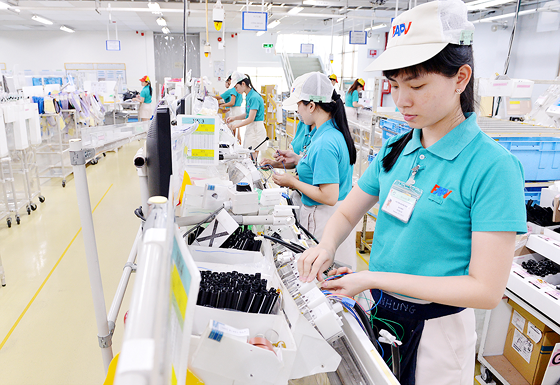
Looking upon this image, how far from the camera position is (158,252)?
44 centimetres

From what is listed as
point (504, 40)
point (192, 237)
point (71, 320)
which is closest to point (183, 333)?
point (192, 237)

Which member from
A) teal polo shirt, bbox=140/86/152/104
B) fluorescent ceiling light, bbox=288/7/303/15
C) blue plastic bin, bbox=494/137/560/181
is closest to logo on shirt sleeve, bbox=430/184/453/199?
blue plastic bin, bbox=494/137/560/181

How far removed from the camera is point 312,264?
1.08 metres

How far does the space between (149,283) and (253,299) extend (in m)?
0.61

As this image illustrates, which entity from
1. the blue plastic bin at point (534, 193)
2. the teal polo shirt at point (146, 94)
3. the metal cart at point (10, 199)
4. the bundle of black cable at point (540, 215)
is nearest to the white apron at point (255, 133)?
the metal cart at point (10, 199)

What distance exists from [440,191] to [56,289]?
3.21m

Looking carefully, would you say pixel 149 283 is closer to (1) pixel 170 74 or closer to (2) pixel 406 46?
(2) pixel 406 46

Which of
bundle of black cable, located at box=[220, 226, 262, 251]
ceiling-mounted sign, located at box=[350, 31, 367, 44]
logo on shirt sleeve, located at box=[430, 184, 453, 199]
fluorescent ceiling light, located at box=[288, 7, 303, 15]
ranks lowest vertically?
bundle of black cable, located at box=[220, 226, 262, 251]

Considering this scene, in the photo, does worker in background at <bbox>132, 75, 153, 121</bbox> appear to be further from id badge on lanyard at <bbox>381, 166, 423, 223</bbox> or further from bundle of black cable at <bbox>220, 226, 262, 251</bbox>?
id badge on lanyard at <bbox>381, 166, 423, 223</bbox>

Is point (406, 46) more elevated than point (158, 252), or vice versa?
point (406, 46)

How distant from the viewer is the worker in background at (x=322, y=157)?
2152mm

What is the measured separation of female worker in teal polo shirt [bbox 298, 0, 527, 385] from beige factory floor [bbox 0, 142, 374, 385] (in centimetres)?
102

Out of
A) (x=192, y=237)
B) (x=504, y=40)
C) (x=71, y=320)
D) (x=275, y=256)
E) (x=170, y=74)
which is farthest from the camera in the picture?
(x=170, y=74)

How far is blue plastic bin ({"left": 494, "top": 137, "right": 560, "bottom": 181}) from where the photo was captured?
2.61 m
